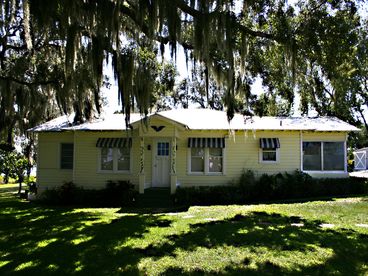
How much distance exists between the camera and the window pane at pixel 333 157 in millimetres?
16672

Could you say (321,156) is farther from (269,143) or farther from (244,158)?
(244,158)

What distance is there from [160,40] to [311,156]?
1014 centimetres

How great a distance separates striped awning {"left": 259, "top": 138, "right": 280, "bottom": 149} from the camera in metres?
16.0

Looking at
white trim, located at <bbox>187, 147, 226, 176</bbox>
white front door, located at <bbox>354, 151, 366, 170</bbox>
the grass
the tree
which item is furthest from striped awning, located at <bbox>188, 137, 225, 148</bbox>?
white front door, located at <bbox>354, 151, 366, 170</bbox>

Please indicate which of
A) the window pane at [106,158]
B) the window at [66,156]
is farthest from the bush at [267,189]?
the window at [66,156]

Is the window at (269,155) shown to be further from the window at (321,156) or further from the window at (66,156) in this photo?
the window at (66,156)

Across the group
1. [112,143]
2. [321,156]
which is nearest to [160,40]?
[112,143]

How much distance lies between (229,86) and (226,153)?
6.94 meters

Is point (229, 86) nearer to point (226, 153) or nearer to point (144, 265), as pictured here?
point (144, 265)

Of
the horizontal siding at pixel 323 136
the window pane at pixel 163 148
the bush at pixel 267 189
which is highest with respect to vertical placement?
the horizontal siding at pixel 323 136

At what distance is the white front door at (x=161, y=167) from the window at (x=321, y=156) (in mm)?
5907

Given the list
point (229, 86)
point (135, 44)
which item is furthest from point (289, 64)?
point (135, 44)

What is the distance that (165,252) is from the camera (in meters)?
6.70

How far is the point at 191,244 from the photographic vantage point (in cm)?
721
